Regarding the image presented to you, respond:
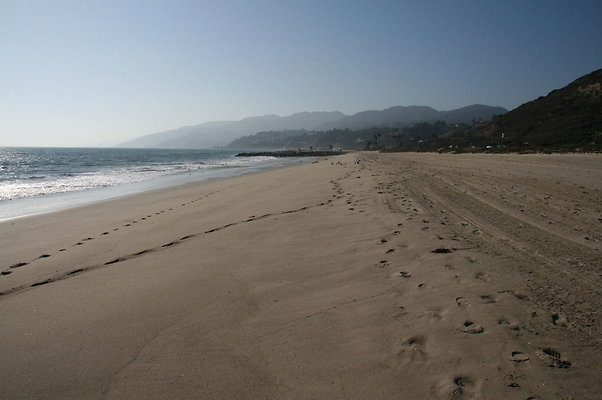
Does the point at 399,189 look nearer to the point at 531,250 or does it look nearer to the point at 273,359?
the point at 531,250

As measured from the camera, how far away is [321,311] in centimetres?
289

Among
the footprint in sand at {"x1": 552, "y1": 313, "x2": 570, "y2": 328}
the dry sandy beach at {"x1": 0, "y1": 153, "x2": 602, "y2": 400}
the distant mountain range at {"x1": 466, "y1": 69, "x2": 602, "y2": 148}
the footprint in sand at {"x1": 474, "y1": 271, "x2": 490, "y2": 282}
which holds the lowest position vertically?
the dry sandy beach at {"x1": 0, "y1": 153, "x2": 602, "y2": 400}

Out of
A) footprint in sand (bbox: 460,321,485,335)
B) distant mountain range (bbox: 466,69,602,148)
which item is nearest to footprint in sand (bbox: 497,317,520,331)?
footprint in sand (bbox: 460,321,485,335)

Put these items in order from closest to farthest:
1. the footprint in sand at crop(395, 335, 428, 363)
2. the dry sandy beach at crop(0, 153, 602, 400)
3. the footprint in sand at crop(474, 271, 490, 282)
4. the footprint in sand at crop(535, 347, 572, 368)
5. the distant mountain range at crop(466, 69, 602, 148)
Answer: the footprint in sand at crop(535, 347, 572, 368)
the dry sandy beach at crop(0, 153, 602, 400)
the footprint in sand at crop(395, 335, 428, 363)
the footprint in sand at crop(474, 271, 490, 282)
the distant mountain range at crop(466, 69, 602, 148)

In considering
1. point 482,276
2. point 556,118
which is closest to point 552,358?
point 482,276

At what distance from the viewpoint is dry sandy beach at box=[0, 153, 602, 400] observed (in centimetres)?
206

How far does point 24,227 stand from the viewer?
8.19 m

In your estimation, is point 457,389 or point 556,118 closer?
point 457,389

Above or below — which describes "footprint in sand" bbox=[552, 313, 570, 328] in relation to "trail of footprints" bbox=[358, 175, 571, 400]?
above

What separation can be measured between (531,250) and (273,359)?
3430 millimetres

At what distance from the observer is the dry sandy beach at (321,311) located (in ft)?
6.77

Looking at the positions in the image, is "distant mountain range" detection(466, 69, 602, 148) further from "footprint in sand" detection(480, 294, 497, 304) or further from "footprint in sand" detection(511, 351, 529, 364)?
"footprint in sand" detection(511, 351, 529, 364)

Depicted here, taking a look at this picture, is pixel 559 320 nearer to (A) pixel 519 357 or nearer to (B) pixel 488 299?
(B) pixel 488 299

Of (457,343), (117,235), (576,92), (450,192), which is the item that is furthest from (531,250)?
(576,92)
